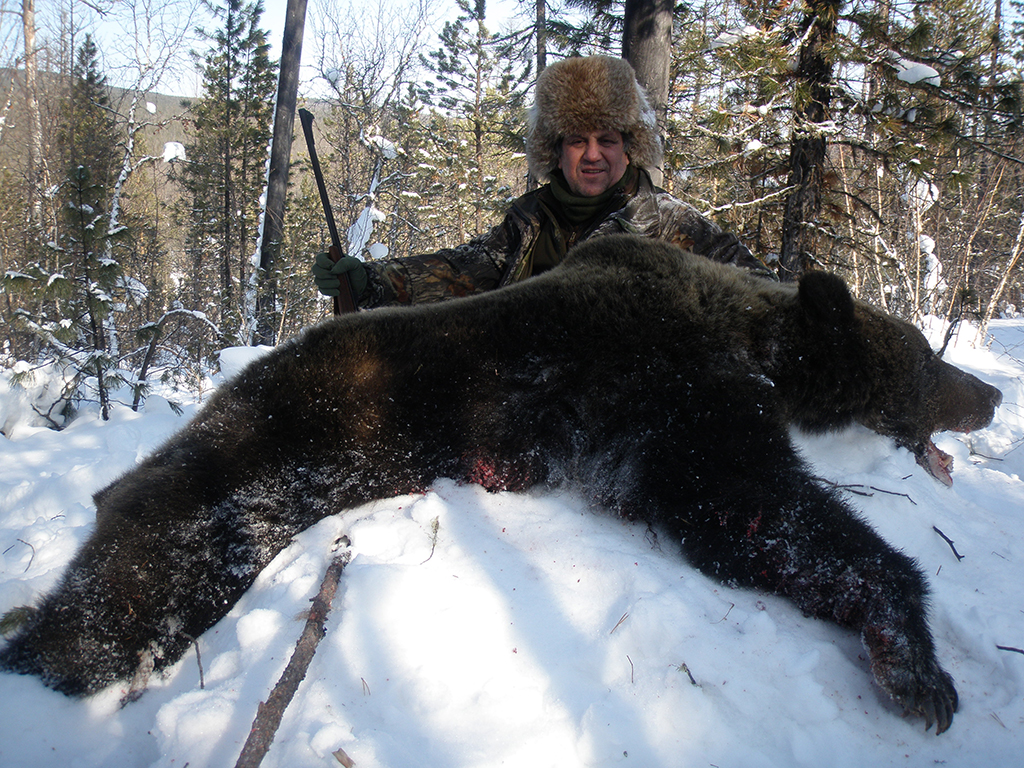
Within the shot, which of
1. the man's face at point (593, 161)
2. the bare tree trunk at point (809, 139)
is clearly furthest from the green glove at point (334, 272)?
the bare tree trunk at point (809, 139)

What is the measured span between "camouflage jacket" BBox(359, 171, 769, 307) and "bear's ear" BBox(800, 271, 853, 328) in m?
1.06

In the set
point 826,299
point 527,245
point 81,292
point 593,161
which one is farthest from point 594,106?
point 81,292

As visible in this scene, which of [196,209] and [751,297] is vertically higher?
[196,209]

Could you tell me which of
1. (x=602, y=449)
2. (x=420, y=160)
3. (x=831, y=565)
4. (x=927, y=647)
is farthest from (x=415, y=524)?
(x=420, y=160)

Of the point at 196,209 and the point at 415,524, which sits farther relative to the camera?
the point at 196,209

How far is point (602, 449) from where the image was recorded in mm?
2004

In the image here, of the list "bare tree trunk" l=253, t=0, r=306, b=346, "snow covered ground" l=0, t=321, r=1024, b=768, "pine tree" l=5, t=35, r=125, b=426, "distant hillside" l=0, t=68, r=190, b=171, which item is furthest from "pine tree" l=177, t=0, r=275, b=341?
"snow covered ground" l=0, t=321, r=1024, b=768

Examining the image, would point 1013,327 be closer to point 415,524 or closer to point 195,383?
point 415,524

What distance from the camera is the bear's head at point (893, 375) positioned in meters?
2.12

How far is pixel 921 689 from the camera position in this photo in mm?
1378

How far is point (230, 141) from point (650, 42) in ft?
54.2

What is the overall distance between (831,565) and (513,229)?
2.81m

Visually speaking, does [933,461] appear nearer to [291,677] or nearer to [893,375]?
[893,375]

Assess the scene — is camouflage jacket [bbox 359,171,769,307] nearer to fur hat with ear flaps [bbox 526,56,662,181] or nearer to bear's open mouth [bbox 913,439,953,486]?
fur hat with ear flaps [bbox 526,56,662,181]
